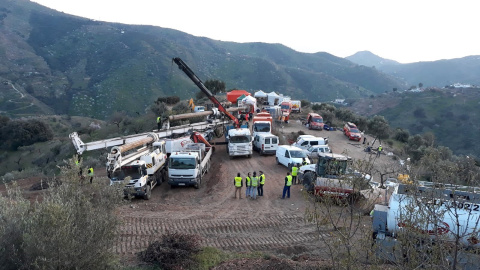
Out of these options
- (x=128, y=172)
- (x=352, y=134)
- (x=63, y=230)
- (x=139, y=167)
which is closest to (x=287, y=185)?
(x=139, y=167)

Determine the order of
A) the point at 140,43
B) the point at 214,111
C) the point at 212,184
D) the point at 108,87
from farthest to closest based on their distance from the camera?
the point at 140,43 → the point at 108,87 → the point at 214,111 → the point at 212,184

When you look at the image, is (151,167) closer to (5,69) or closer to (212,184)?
(212,184)

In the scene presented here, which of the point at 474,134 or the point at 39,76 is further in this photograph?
the point at 39,76

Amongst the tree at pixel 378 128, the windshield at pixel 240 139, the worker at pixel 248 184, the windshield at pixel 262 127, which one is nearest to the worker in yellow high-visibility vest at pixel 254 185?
the worker at pixel 248 184

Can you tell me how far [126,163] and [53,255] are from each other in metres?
10.9

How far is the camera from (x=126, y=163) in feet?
54.9

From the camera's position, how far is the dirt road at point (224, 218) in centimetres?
1174

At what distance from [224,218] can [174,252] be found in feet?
17.8

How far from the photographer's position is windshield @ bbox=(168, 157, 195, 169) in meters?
18.6

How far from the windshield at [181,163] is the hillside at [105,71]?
2334 inches

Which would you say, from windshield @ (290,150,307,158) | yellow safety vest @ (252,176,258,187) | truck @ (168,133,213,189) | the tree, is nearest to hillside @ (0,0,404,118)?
the tree

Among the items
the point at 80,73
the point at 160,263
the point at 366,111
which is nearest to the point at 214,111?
the point at 160,263

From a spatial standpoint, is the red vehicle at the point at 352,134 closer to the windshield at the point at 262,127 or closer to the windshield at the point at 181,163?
the windshield at the point at 262,127

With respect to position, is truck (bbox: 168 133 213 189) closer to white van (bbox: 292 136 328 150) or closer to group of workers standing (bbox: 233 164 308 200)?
group of workers standing (bbox: 233 164 308 200)
